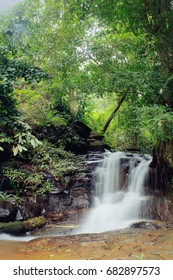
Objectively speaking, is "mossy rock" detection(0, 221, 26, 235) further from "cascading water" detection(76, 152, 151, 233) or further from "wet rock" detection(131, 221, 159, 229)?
A: "wet rock" detection(131, 221, 159, 229)

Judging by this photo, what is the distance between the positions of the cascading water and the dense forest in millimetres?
783

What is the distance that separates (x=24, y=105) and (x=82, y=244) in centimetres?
520

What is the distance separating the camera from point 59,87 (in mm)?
7863

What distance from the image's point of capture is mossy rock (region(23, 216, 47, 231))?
5.56 m

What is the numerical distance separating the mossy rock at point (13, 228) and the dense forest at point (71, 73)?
0.79 meters

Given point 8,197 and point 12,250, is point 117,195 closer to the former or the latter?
point 8,197

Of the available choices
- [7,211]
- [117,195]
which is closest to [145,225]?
[117,195]

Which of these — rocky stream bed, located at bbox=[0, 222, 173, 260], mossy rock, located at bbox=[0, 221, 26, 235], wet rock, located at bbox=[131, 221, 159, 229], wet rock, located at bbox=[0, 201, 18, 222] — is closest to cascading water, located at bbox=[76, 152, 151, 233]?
wet rock, located at bbox=[131, 221, 159, 229]

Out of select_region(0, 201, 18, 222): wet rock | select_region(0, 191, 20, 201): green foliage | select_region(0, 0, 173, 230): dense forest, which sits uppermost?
select_region(0, 0, 173, 230): dense forest


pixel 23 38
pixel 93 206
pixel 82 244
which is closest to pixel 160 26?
pixel 23 38

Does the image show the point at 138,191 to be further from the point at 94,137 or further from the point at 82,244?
the point at 94,137

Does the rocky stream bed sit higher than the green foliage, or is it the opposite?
the green foliage

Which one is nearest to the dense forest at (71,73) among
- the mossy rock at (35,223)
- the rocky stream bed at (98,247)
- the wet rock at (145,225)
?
the mossy rock at (35,223)

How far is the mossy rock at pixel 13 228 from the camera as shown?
5165mm
